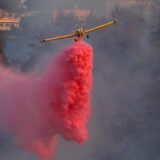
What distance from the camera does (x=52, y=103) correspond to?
41.1m

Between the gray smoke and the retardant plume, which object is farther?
the gray smoke

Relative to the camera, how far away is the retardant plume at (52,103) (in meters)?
40.0

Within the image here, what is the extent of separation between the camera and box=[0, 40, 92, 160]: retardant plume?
131ft

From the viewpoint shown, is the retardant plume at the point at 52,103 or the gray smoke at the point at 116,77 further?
the gray smoke at the point at 116,77

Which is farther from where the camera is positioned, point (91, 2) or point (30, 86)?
point (91, 2)

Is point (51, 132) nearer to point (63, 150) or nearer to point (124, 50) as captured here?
point (63, 150)

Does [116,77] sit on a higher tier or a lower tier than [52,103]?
higher

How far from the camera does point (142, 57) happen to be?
72.4 m

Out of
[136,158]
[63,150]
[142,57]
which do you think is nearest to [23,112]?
[63,150]

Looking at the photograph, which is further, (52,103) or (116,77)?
(116,77)

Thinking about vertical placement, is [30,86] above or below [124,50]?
below

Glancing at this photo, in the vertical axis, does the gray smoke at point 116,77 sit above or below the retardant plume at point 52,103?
above

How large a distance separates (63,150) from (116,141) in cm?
673

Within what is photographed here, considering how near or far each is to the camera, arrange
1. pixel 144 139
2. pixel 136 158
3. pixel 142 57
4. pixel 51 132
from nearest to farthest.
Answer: pixel 51 132, pixel 136 158, pixel 144 139, pixel 142 57
